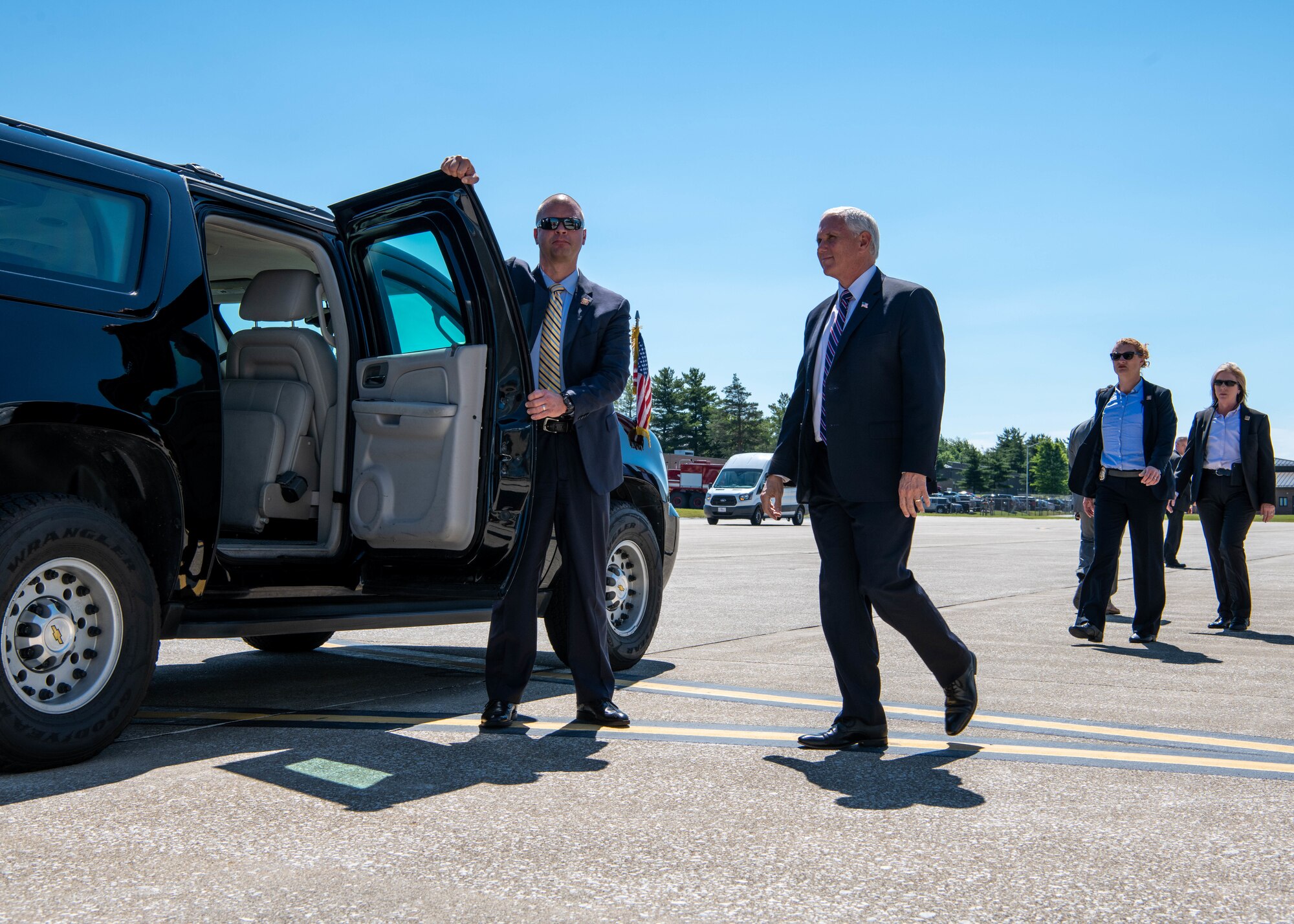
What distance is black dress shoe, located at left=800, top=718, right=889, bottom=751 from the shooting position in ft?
13.0

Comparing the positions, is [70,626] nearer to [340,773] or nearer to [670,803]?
[340,773]

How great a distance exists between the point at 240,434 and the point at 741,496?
3078 cm

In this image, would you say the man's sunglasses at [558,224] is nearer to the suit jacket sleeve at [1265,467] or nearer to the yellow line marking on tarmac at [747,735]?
the yellow line marking on tarmac at [747,735]

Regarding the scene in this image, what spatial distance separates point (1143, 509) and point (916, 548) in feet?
37.9

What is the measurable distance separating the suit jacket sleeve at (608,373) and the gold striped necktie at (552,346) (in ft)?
0.27

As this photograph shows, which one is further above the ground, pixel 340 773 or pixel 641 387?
pixel 641 387

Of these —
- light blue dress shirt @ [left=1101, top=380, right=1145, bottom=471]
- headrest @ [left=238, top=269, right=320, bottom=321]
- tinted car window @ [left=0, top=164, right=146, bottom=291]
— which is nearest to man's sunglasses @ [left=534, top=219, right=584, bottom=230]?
headrest @ [left=238, top=269, right=320, bottom=321]

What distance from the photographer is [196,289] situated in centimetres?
388

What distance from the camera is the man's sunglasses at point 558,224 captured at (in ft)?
14.9

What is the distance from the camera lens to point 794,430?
4348 millimetres

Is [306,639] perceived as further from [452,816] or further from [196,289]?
[452,816]

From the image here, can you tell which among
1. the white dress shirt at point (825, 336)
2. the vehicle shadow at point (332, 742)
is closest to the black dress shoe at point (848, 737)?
the vehicle shadow at point (332, 742)

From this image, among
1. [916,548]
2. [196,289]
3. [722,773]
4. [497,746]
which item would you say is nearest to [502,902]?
[722,773]

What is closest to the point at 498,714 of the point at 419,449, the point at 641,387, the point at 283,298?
the point at 419,449
